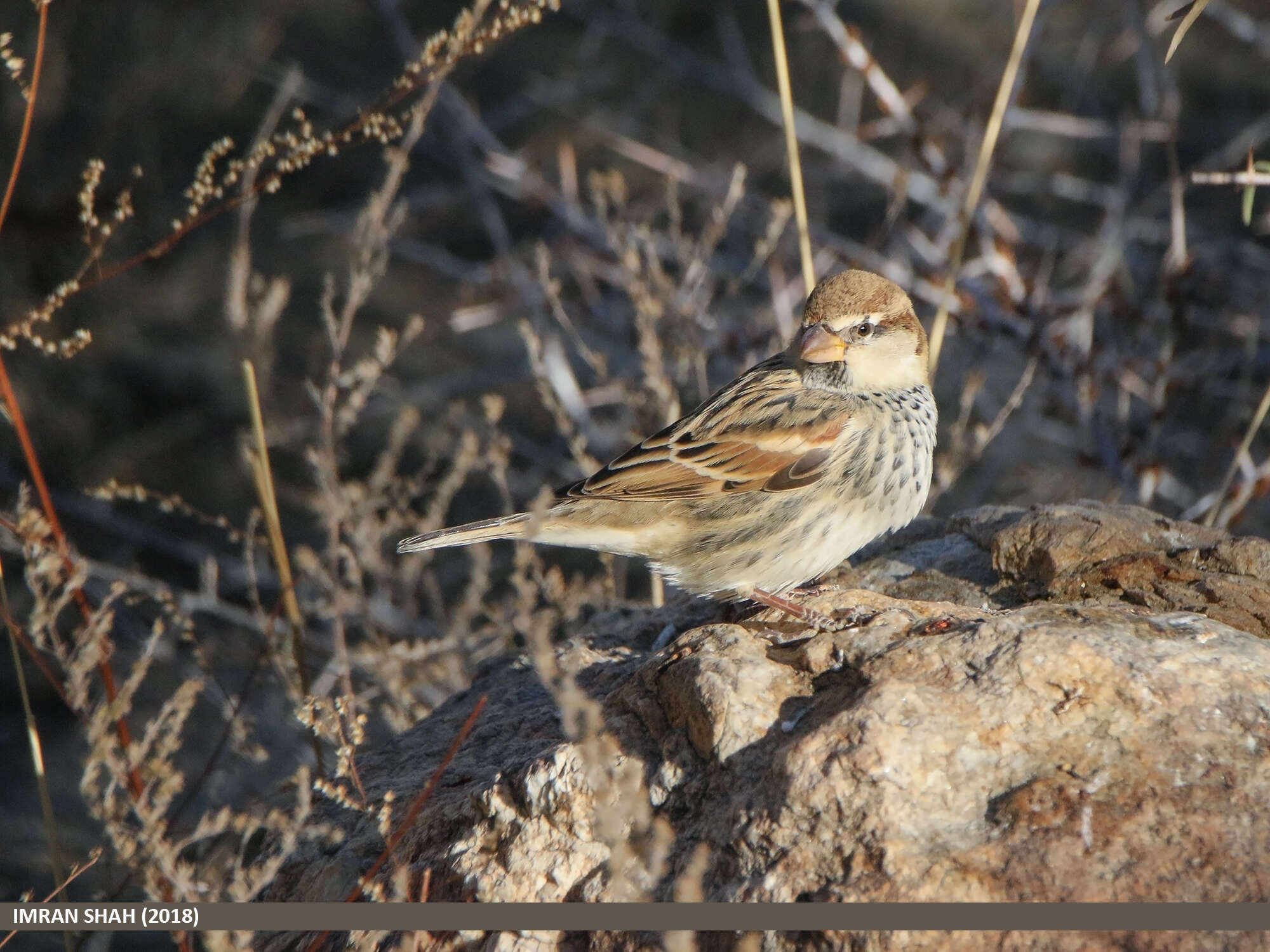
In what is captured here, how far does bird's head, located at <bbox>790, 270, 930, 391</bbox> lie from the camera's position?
4223 mm

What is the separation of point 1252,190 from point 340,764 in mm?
2839

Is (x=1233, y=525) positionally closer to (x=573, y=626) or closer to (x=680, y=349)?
(x=680, y=349)

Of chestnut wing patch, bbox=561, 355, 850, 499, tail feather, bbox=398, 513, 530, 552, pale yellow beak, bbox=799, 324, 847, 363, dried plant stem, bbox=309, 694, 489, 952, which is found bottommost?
dried plant stem, bbox=309, 694, 489, 952

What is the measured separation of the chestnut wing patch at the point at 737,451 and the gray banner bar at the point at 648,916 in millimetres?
1717

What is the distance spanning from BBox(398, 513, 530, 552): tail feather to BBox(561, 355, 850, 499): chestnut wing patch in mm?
294

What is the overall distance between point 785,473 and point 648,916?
192 centimetres

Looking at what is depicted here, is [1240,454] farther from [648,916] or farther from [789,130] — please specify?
[648,916]

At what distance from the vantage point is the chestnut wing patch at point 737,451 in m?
4.02

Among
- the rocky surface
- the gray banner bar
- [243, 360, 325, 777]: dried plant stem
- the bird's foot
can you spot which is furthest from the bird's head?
the gray banner bar

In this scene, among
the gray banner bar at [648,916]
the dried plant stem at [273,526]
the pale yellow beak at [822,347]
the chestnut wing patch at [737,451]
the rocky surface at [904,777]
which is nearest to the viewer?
the gray banner bar at [648,916]

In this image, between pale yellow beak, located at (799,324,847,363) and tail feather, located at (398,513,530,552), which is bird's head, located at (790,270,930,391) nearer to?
pale yellow beak, located at (799,324,847,363)

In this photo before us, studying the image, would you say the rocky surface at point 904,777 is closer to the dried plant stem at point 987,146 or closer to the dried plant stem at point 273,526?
the dried plant stem at point 273,526

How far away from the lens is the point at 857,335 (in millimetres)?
4250

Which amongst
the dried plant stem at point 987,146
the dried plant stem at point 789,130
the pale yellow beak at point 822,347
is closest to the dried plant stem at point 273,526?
the pale yellow beak at point 822,347
